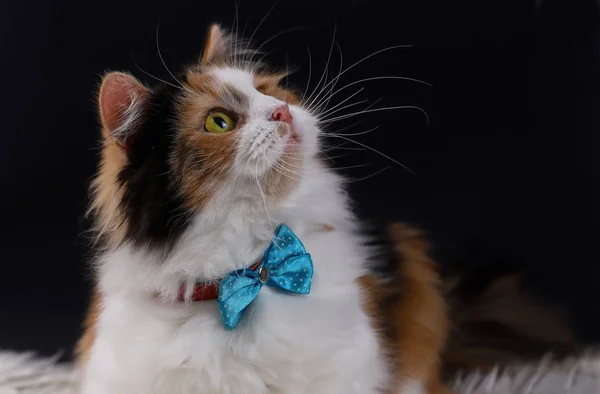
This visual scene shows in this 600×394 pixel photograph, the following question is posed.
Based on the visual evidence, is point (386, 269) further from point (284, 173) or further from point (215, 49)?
point (215, 49)

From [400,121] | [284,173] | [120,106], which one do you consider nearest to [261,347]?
[284,173]

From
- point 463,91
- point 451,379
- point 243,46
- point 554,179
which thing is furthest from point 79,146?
point 554,179

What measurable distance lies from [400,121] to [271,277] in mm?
992

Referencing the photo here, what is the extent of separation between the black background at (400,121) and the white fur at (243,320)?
2.40 ft

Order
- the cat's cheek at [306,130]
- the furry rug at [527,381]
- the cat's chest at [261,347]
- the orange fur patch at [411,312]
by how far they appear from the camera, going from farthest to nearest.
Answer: the furry rug at [527,381]
the orange fur patch at [411,312]
the cat's cheek at [306,130]
the cat's chest at [261,347]

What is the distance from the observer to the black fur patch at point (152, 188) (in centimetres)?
128

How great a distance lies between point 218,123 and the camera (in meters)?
1.32

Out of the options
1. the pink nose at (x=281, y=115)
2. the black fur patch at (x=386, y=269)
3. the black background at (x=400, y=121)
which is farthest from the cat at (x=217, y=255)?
the black background at (x=400, y=121)

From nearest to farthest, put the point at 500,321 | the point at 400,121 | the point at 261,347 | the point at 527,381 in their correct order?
the point at 261,347
the point at 527,381
the point at 500,321
the point at 400,121

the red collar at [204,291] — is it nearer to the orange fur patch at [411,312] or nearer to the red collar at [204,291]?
the red collar at [204,291]

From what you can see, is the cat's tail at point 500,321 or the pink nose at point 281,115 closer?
the pink nose at point 281,115

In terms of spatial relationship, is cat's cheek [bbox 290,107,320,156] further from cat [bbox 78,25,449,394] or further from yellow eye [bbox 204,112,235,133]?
yellow eye [bbox 204,112,235,133]

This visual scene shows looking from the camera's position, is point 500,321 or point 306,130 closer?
point 306,130

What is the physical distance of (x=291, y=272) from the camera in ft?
4.24
